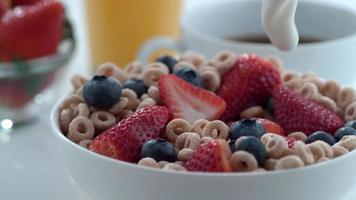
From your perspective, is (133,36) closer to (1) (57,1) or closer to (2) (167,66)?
(1) (57,1)

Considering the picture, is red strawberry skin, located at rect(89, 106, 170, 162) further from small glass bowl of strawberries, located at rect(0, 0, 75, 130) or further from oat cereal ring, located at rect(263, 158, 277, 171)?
small glass bowl of strawberries, located at rect(0, 0, 75, 130)

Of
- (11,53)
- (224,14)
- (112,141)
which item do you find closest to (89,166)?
(112,141)

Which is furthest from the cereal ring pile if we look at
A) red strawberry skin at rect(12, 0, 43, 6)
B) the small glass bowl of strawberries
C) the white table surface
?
red strawberry skin at rect(12, 0, 43, 6)

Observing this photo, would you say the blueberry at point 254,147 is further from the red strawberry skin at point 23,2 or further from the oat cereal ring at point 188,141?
the red strawberry skin at point 23,2

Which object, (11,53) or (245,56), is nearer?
(245,56)

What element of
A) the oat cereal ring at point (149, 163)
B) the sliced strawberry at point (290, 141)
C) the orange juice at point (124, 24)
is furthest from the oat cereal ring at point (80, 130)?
the orange juice at point (124, 24)

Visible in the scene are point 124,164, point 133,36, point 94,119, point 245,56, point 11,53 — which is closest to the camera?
A: point 124,164

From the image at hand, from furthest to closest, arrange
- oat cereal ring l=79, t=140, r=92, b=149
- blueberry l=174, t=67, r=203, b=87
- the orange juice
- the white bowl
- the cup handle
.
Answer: the orange juice, the cup handle, blueberry l=174, t=67, r=203, b=87, oat cereal ring l=79, t=140, r=92, b=149, the white bowl

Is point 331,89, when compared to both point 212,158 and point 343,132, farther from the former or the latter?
point 212,158
